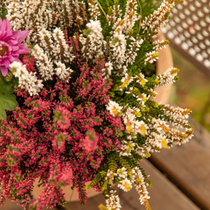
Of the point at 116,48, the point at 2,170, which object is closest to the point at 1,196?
the point at 2,170

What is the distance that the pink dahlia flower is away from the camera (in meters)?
0.47

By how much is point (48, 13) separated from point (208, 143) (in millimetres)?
940

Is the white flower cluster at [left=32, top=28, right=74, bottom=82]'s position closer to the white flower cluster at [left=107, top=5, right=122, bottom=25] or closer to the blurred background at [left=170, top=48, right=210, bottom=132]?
the white flower cluster at [left=107, top=5, right=122, bottom=25]

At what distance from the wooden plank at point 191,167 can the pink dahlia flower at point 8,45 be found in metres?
0.74

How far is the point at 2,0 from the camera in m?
0.59

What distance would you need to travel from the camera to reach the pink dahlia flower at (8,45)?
47 cm

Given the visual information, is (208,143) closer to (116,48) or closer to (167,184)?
(167,184)

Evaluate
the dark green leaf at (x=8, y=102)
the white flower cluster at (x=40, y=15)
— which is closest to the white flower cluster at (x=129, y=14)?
the white flower cluster at (x=40, y=15)

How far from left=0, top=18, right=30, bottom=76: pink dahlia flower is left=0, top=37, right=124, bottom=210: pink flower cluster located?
0.03 m

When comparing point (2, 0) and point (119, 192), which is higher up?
point (2, 0)

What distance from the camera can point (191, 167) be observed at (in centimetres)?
92

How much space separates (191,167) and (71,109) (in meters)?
0.69

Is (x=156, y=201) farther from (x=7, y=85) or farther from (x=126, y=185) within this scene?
(x=7, y=85)

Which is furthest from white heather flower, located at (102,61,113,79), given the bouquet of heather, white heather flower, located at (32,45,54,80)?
white heather flower, located at (32,45,54,80)
